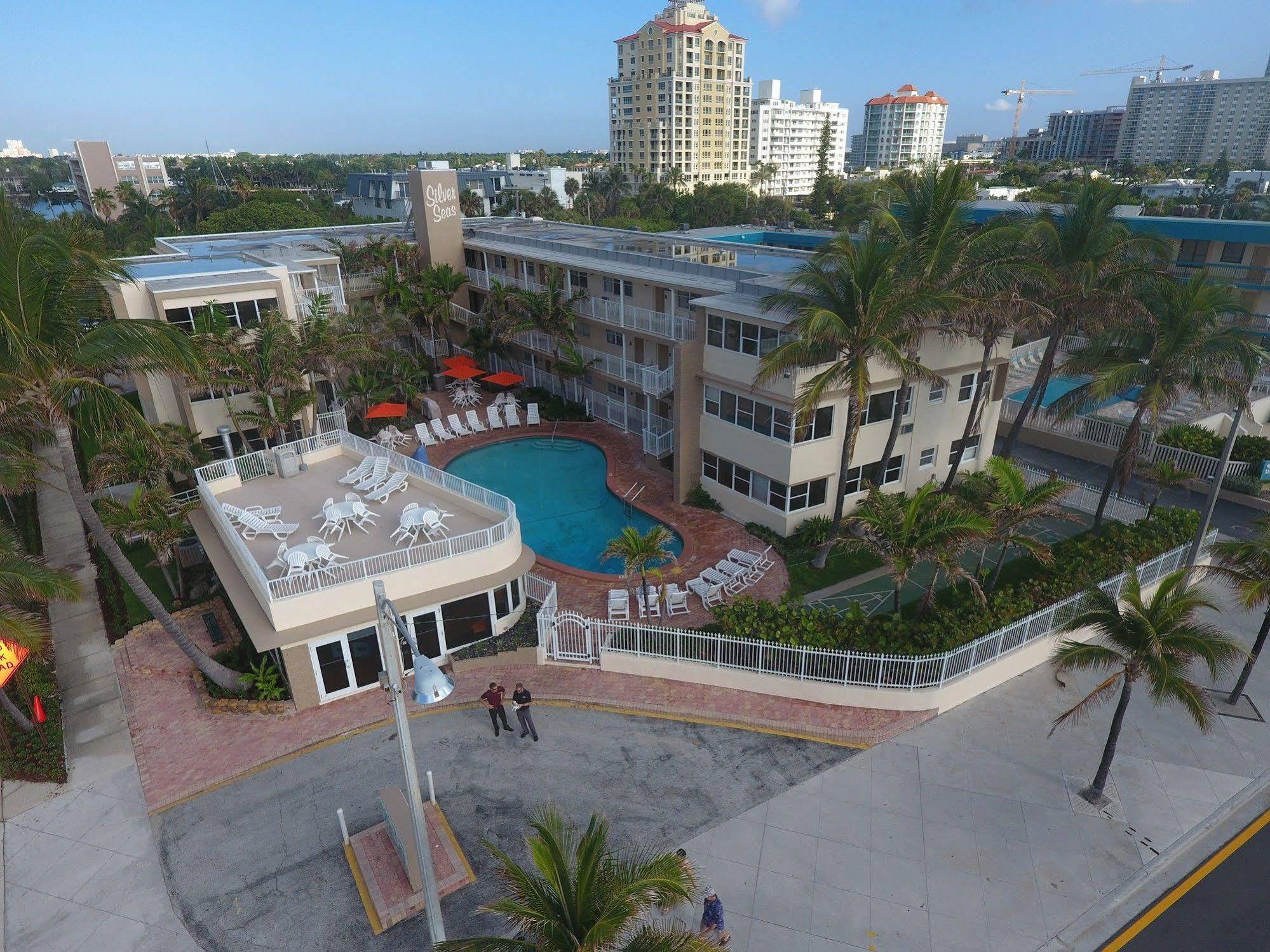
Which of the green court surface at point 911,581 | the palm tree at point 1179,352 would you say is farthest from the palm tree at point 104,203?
the palm tree at point 1179,352

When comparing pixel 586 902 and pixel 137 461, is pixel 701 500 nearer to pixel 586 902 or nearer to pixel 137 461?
pixel 137 461

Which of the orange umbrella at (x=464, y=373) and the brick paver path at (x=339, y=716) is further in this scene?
the orange umbrella at (x=464, y=373)

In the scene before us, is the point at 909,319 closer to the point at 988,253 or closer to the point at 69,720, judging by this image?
the point at 988,253

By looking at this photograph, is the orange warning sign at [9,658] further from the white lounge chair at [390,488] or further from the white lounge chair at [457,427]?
the white lounge chair at [457,427]

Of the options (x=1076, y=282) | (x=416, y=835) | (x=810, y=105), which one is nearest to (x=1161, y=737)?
(x=1076, y=282)

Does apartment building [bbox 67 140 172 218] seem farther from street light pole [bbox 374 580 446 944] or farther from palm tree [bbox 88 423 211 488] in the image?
street light pole [bbox 374 580 446 944]
